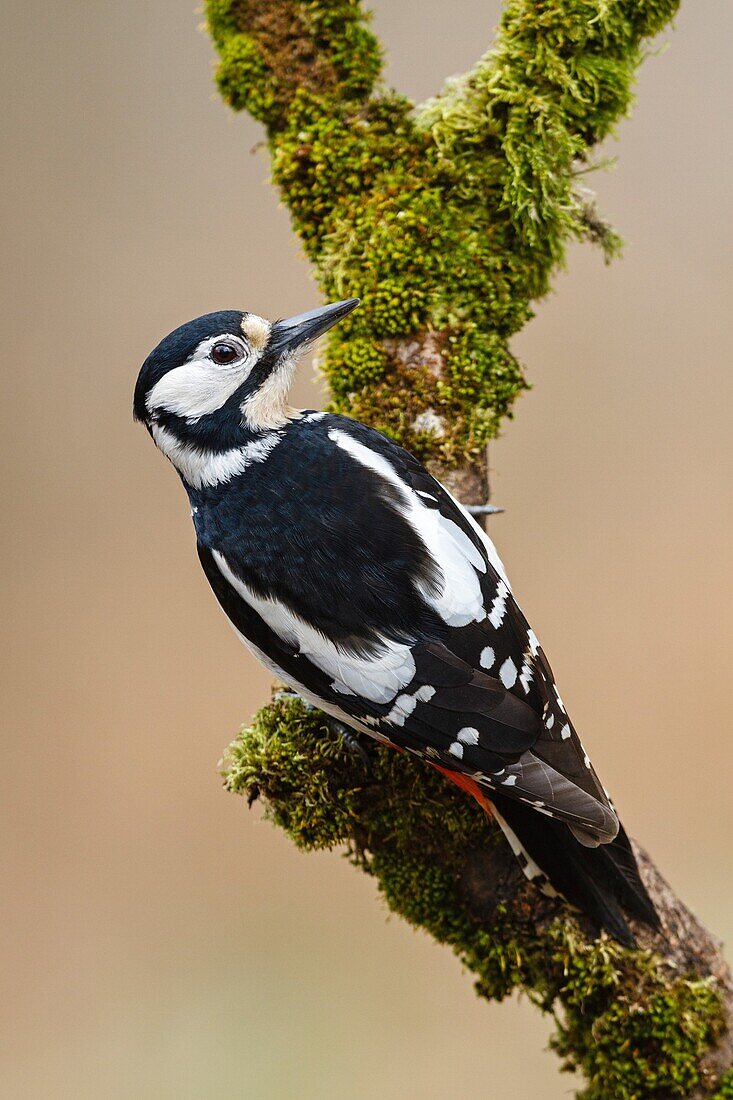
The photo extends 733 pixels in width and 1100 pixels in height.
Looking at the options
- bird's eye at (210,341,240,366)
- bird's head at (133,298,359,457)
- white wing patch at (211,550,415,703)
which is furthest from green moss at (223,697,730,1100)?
bird's eye at (210,341,240,366)

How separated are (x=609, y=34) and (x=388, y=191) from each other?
569mm

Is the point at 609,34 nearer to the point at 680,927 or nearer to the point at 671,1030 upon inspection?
the point at 680,927

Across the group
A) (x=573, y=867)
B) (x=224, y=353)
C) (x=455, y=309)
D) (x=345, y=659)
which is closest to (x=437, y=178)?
(x=455, y=309)

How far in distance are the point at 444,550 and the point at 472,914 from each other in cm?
70

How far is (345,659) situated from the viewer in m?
1.82

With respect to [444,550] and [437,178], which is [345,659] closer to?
[444,550]

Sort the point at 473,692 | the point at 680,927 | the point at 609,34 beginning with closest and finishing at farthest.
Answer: the point at 473,692
the point at 680,927
the point at 609,34

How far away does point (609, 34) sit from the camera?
221 centimetres

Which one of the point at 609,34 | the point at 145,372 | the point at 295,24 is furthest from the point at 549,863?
the point at 295,24

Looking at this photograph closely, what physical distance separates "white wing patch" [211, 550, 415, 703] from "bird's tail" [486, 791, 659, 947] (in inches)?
12.0

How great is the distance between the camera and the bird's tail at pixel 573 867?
1.89m

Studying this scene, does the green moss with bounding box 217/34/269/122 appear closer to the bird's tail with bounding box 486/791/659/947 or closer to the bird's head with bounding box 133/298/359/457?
the bird's head with bounding box 133/298/359/457

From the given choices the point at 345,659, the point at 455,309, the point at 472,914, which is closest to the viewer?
the point at 345,659

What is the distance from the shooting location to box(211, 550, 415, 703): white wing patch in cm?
179
